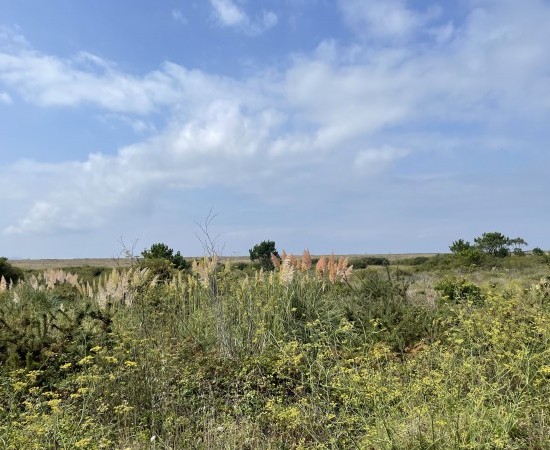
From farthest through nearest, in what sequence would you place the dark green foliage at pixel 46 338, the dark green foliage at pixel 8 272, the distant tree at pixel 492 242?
the distant tree at pixel 492 242 → the dark green foliage at pixel 8 272 → the dark green foliage at pixel 46 338

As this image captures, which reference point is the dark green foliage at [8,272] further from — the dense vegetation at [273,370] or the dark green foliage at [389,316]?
the dark green foliage at [389,316]

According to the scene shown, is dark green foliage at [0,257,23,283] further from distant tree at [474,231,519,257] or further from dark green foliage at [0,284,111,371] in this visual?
distant tree at [474,231,519,257]

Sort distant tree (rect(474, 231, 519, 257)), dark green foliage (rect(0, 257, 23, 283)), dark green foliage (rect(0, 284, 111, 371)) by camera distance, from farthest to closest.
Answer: distant tree (rect(474, 231, 519, 257)), dark green foliage (rect(0, 257, 23, 283)), dark green foliage (rect(0, 284, 111, 371))

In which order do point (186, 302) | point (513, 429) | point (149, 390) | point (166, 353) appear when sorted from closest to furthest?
point (513, 429), point (149, 390), point (166, 353), point (186, 302)

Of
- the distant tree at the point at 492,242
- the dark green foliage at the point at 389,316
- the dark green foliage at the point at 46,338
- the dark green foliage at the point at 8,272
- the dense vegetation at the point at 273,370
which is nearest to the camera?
the dense vegetation at the point at 273,370

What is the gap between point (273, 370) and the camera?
5.50 m

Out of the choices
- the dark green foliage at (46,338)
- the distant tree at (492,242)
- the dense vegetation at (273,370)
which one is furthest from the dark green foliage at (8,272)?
the distant tree at (492,242)

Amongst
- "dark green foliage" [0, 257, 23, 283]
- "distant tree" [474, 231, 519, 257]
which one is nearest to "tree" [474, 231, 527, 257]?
"distant tree" [474, 231, 519, 257]

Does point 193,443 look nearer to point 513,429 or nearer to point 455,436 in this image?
point 455,436

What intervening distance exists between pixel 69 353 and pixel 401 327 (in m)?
4.05

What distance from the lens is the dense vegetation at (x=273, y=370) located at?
3855 mm

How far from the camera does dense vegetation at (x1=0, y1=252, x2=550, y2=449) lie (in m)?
3.86

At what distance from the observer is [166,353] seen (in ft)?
17.9

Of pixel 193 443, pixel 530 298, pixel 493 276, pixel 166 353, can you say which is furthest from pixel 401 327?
pixel 493 276
